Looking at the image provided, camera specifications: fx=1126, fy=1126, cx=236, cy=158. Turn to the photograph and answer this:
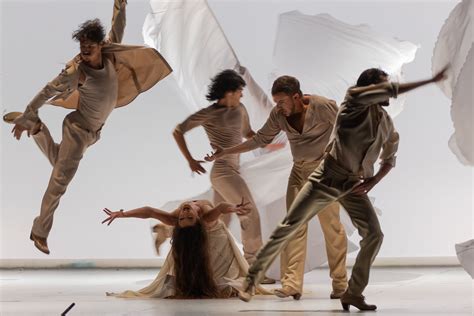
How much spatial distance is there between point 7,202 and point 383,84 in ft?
14.8

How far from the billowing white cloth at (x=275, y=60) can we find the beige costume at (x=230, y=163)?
0.44 ft

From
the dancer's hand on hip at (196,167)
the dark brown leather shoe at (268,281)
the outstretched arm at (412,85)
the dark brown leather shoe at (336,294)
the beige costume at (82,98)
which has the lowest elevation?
the dark brown leather shoe at (268,281)

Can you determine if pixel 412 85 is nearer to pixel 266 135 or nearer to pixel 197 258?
pixel 266 135

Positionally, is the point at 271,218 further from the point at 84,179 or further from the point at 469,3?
the point at 469,3

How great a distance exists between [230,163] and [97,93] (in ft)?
5.04

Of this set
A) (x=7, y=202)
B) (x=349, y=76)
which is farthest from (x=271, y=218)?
(x=7, y=202)

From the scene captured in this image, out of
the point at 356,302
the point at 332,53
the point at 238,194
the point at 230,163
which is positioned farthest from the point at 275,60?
the point at 356,302

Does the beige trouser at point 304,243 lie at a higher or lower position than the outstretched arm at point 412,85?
lower

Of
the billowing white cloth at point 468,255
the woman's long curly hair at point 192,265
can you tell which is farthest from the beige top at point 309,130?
the billowing white cloth at point 468,255

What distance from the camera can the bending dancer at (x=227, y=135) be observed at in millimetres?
7293

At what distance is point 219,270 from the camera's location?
663 centimetres

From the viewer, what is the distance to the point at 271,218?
7.94 m

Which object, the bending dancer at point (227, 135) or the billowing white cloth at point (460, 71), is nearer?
the billowing white cloth at point (460, 71)

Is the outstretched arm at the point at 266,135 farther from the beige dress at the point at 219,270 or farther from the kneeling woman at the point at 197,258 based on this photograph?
the beige dress at the point at 219,270
